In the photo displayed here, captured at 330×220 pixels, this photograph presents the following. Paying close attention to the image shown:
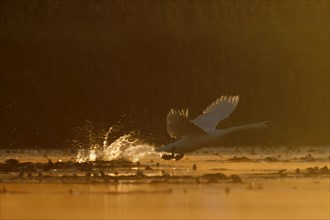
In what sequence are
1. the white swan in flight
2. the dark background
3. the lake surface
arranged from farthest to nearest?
the dark background → the white swan in flight → the lake surface

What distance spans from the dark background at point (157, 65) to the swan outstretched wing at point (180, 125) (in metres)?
14.6

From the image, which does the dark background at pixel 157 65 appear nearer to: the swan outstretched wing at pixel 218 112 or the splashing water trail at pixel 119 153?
the splashing water trail at pixel 119 153

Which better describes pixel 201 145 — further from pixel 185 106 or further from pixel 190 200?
pixel 185 106

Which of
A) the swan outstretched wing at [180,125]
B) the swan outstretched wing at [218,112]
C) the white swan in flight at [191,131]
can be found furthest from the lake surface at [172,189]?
the swan outstretched wing at [218,112]

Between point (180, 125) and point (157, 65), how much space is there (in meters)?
27.2

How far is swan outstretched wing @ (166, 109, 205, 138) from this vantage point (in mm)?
34281

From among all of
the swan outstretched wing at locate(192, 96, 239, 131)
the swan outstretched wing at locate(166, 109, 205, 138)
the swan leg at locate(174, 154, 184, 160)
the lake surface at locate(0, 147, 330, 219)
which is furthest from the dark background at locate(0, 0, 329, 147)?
the swan outstretched wing at locate(166, 109, 205, 138)

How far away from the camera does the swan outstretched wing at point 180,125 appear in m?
34.3

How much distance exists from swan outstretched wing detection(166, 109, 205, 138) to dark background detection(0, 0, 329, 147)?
48.0ft

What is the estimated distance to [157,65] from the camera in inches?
2427

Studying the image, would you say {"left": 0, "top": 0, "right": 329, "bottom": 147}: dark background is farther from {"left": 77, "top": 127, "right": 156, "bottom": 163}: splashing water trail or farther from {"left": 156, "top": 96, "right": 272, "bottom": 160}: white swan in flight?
{"left": 156, "top": 96, "right": 272, "bottom": 160}: white swan in flight

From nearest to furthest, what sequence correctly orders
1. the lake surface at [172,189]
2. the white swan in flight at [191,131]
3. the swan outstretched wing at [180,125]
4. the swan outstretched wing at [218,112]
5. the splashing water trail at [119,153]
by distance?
the lake surface at [172,189] < the swan outstretched wing at [180,125] < the white swan in flight at [191,131] < the swan outstretched wing at [218,112] < the splashing water trail at [119,153]

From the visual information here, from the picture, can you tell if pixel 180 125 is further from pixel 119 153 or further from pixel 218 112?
pixel 119 153

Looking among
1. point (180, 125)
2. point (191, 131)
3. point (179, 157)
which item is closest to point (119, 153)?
point (179, 157)
